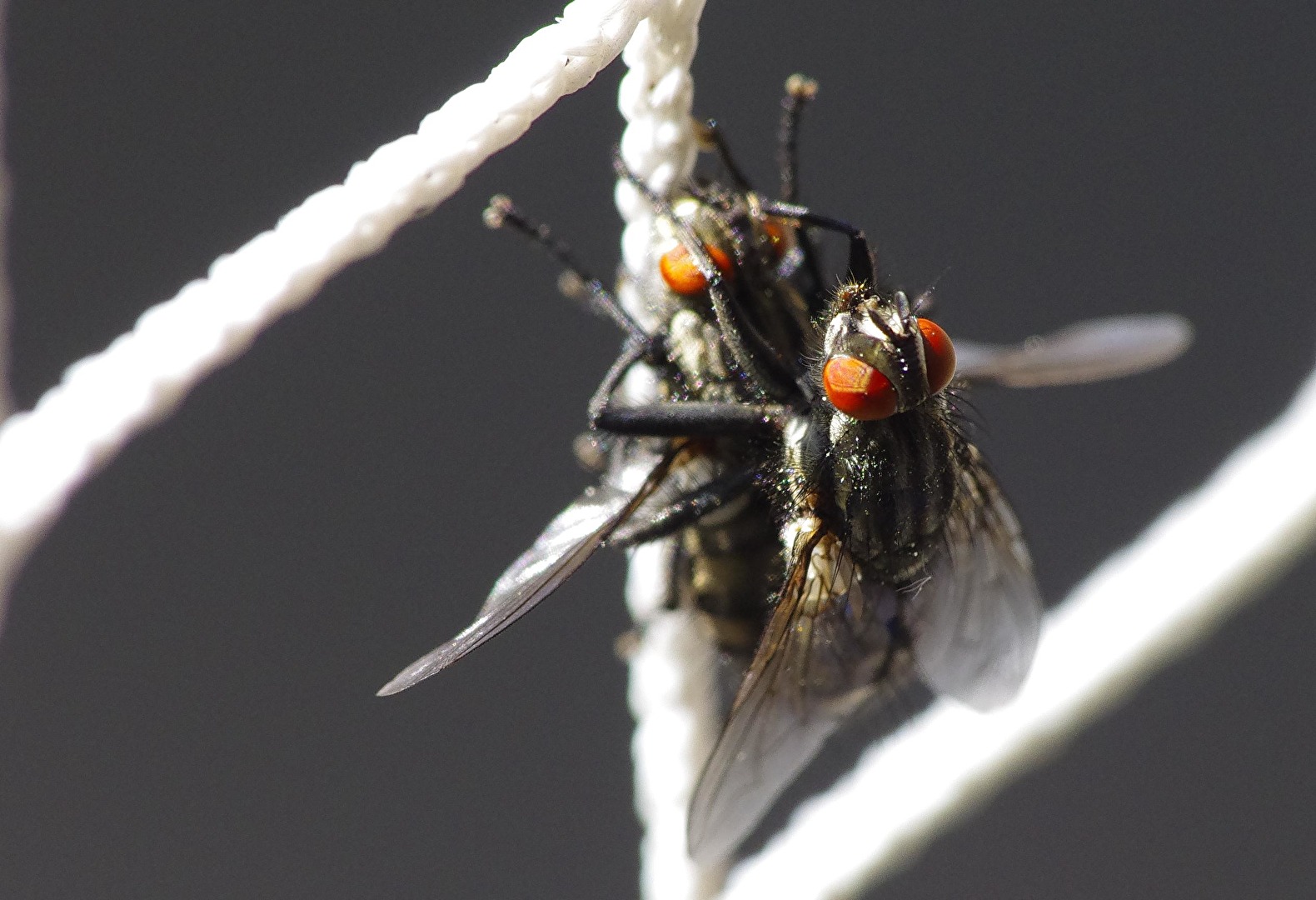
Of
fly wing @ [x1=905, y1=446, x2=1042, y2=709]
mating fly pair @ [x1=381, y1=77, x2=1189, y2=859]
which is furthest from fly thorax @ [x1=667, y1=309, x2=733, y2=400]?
fly wing @ [x1=905, y1=446, x2=1042, y2=709]

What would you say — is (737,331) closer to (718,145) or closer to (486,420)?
A: (718,145)

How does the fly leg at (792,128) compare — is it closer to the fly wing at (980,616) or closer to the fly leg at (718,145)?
the fly leg at (718,145)

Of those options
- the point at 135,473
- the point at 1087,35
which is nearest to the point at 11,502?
the point at 135,473

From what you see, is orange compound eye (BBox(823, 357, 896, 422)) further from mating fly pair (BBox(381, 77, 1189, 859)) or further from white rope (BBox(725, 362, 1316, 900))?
white rope (BBox(725, 362, 1316, 900))

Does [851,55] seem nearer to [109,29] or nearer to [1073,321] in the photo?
[1073,321]

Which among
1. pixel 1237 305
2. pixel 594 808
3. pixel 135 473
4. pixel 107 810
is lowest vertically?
pixel 1237 305

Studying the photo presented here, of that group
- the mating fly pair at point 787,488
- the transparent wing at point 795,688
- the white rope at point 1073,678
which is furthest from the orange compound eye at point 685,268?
the white rope at point 1073,678

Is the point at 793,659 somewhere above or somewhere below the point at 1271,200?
above
